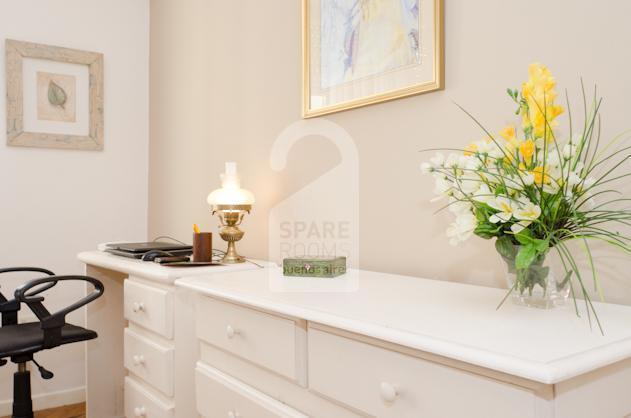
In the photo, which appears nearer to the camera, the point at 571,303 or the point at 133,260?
the point at 571,303

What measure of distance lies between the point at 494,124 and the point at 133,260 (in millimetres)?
1420

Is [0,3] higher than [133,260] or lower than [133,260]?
higher

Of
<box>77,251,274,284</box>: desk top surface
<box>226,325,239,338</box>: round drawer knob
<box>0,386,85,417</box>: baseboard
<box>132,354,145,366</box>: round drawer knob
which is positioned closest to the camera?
<box>226,325,239,338</box>: round drawer knob

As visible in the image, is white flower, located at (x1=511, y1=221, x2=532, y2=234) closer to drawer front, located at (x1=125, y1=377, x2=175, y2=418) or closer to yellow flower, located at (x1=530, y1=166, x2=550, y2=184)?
yellow flower, located at (x1=530, y1=166, x2=550, y2=184)

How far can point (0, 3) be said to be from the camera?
8.45 ft

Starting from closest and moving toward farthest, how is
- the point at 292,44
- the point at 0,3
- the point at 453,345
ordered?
the point at 453,345, the point at 292,44, the point at 0,3

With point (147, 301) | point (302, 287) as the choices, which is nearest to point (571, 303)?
point (302, 287)

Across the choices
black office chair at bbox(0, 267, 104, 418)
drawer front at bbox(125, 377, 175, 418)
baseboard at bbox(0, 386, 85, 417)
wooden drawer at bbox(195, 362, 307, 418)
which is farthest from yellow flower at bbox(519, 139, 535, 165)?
baseboard at bbox(0, 386, 85, 417)

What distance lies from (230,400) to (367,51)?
3.63 feet

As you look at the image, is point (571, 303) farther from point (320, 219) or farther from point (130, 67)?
point (130, 67)

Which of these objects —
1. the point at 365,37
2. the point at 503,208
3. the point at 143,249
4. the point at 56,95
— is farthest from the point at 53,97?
the point at 503,208

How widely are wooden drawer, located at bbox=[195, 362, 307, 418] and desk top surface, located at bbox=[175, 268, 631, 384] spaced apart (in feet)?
0.76

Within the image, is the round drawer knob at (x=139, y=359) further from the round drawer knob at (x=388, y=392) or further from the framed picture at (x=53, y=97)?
the framed picture at (x=53, y=97)

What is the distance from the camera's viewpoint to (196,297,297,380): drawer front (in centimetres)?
110
